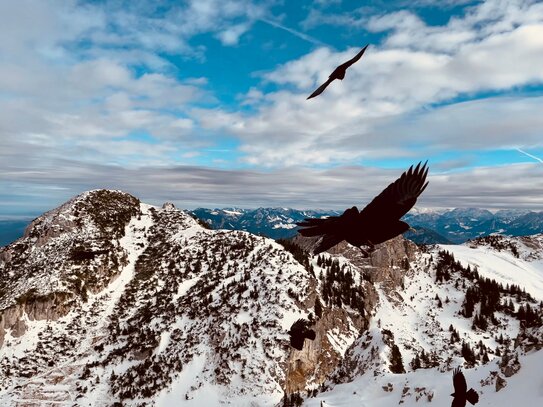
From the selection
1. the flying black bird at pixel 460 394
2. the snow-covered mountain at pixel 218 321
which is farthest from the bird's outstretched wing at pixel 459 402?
the snow-covered mountain at pixel 218 321

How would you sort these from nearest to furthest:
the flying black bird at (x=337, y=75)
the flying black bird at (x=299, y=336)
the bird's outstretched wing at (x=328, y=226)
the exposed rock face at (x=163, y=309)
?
1. the bird's outstretched wing at (x=328, y=226)
2. the flying black bird at (x=337, y=75)
3. the flying black bird at (x=299, y=336)
4. the exposed rock face at (x=163, y=309)

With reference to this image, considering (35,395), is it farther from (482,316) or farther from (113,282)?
(482,316)

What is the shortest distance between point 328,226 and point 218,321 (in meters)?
55.1

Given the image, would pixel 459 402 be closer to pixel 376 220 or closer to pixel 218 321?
pixel 376 220

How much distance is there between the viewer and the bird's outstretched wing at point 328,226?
3544mm

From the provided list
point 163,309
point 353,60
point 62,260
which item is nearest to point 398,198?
point 353,60

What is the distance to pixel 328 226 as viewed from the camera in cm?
361

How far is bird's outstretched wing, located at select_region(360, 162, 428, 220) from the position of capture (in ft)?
11.8

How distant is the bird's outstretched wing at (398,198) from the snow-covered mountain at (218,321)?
1731 cm

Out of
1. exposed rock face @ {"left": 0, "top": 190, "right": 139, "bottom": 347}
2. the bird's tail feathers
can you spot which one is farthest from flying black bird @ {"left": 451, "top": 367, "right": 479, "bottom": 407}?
exposed rock face @ {"left": 0, "top": 190, "right": 139, "bottom": 347}

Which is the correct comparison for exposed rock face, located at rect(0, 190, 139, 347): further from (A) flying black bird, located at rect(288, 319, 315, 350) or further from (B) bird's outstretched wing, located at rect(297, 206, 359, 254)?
(B) bird's outstretched wing, located at rect(297, 206, 359, 254)

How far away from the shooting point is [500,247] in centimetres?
16588

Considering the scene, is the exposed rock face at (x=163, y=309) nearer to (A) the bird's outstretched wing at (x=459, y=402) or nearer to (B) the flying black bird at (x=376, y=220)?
(A) the bird's outstretched wing at (x=459, y=402)

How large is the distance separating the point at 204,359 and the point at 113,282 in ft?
89.6
